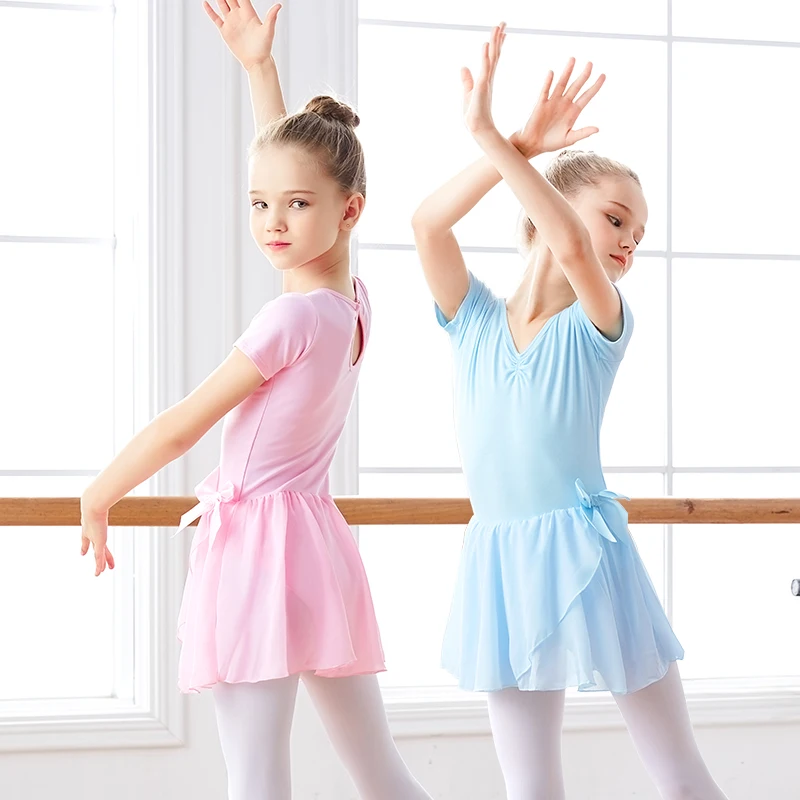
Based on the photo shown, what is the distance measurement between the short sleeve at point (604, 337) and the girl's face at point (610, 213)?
96mm

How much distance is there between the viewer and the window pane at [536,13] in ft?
7.57

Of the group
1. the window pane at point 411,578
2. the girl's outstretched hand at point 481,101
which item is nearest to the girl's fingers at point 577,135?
the girl's outstretched hand at point 481,101

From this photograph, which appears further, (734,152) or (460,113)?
(734,152)

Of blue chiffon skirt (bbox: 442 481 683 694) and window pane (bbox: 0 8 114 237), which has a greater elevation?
window pane (bbox: 0 8 114 237)

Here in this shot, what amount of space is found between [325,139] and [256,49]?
0.28 metres

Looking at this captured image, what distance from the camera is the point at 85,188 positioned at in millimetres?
2219

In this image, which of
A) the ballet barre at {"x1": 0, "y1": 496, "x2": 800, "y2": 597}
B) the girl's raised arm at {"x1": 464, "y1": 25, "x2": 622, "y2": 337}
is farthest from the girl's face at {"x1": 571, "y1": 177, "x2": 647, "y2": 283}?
the ballet barre at {"x1": 0, "y1": 496, "x2": 800, "y2": 597}

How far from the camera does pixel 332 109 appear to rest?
135cm

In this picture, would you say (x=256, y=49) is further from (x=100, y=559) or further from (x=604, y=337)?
(x=100, y=559)

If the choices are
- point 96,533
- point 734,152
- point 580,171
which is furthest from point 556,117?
point 734,152

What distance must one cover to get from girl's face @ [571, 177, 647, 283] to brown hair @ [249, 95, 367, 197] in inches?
11.4

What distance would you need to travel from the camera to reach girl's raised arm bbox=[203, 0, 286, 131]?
1.47 metres

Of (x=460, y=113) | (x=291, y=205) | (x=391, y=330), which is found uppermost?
(x=460, y=113)

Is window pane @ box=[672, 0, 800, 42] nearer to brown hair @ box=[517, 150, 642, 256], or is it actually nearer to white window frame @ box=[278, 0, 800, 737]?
white window frame @ box=[278, 0, 800, 737]
